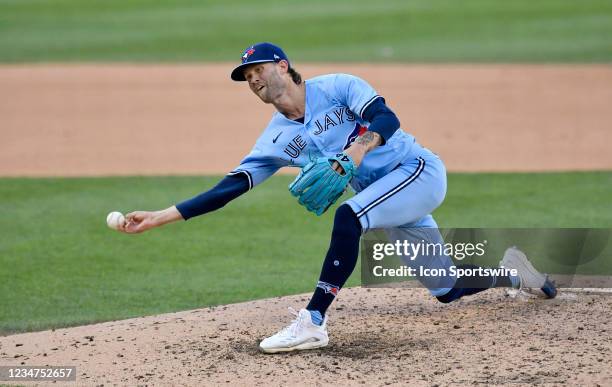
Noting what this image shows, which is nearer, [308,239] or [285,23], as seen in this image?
[308,239]

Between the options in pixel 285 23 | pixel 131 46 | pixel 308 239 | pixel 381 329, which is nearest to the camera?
pixel 381 329

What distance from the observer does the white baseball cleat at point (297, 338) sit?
5.09 metres

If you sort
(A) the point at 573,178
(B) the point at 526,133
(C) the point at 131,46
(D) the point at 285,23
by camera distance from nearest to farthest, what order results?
(A) the point at 573,178, (B) the point at 526,133, (C) the point at 131,46, (D) the point at 285,23

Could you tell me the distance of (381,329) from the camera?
557 centimetres

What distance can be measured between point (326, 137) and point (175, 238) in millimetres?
3525

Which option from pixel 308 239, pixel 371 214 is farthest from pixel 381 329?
pixel 308 239

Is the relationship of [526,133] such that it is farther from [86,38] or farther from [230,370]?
[86,38]

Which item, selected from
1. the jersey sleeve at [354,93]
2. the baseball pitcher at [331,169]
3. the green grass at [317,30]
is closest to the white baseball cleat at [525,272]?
the baseball pitcher at [331,169]

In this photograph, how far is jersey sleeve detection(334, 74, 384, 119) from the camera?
5.20 metres

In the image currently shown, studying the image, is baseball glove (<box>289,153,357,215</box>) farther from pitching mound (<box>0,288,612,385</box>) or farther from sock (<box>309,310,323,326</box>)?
pitching mound (<box>0,288,612,385</box>)

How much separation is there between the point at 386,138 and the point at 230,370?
1.40 m

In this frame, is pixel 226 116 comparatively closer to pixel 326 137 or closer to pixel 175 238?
pixel 175 238

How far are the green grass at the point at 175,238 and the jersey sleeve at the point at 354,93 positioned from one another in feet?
6.81

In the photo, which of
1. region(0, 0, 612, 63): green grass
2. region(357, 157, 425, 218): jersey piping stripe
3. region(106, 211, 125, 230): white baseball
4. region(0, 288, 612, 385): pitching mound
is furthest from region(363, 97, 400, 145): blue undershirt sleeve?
region(0, 0, 612, 63): green grass
